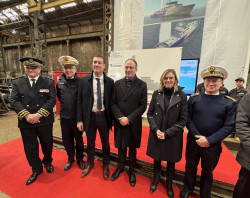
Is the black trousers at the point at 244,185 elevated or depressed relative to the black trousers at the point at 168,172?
elevated

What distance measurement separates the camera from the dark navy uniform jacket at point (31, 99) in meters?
1.87

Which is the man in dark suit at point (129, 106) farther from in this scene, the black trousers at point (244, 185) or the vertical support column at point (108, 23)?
the vertical support column at point (108, 23)

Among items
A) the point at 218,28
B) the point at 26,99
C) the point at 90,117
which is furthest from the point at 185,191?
the point at 218,28

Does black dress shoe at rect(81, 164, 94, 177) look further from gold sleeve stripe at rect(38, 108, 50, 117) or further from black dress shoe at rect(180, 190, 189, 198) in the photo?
black dress shoe at rect(180, 190, 189, 198)

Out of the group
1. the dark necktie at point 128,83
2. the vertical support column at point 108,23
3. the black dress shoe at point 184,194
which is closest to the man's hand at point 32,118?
the dark necktie at point 128,83

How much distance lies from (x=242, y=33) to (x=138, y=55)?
3.06 m

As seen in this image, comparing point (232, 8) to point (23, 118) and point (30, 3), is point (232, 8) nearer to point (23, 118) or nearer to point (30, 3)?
point (23, 118)

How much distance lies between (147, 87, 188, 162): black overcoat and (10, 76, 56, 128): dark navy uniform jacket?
1.64 meters

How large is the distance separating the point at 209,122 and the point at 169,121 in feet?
1.48

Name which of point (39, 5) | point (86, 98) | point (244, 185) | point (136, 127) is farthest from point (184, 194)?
point (39, 5)

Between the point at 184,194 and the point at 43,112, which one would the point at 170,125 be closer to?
the point at 184,194

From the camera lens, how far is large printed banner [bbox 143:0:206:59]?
4102 millimetres

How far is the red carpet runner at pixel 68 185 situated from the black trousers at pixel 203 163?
1.19 ft

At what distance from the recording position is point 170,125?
1.70 meters
